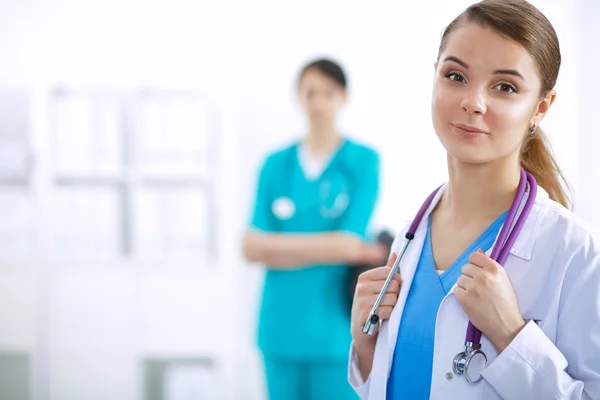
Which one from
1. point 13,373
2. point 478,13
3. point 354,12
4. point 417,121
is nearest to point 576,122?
point 417,121

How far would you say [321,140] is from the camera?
247cm

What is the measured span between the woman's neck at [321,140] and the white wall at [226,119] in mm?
809

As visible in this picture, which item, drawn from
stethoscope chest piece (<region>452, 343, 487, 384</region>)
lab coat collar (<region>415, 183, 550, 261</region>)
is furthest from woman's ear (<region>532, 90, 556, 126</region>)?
stethoscope chest piece (<region>452, 343, 487, 384</region>)

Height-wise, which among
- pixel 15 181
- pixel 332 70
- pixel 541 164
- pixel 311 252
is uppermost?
pixel 332 70

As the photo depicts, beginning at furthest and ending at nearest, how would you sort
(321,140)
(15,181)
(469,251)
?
(15,181)
(321,140)
(469,251)

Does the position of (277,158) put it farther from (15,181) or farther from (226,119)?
(15,181)

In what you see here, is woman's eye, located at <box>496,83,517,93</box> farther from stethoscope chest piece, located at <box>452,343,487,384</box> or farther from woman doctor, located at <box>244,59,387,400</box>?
woman doctor, located at <box>244,59,387,400</box>

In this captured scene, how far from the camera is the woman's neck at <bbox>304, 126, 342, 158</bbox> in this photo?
245cm

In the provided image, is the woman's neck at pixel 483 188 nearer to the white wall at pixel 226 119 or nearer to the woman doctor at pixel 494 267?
the woman doctor at pixel 494 267

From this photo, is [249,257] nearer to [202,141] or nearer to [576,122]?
[202,141]

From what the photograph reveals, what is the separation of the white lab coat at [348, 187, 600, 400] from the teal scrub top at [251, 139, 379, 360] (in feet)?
4.52

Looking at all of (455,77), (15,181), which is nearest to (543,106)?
(455,77)

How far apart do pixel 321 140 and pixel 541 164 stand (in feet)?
4.69

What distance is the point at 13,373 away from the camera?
11.5 ft
